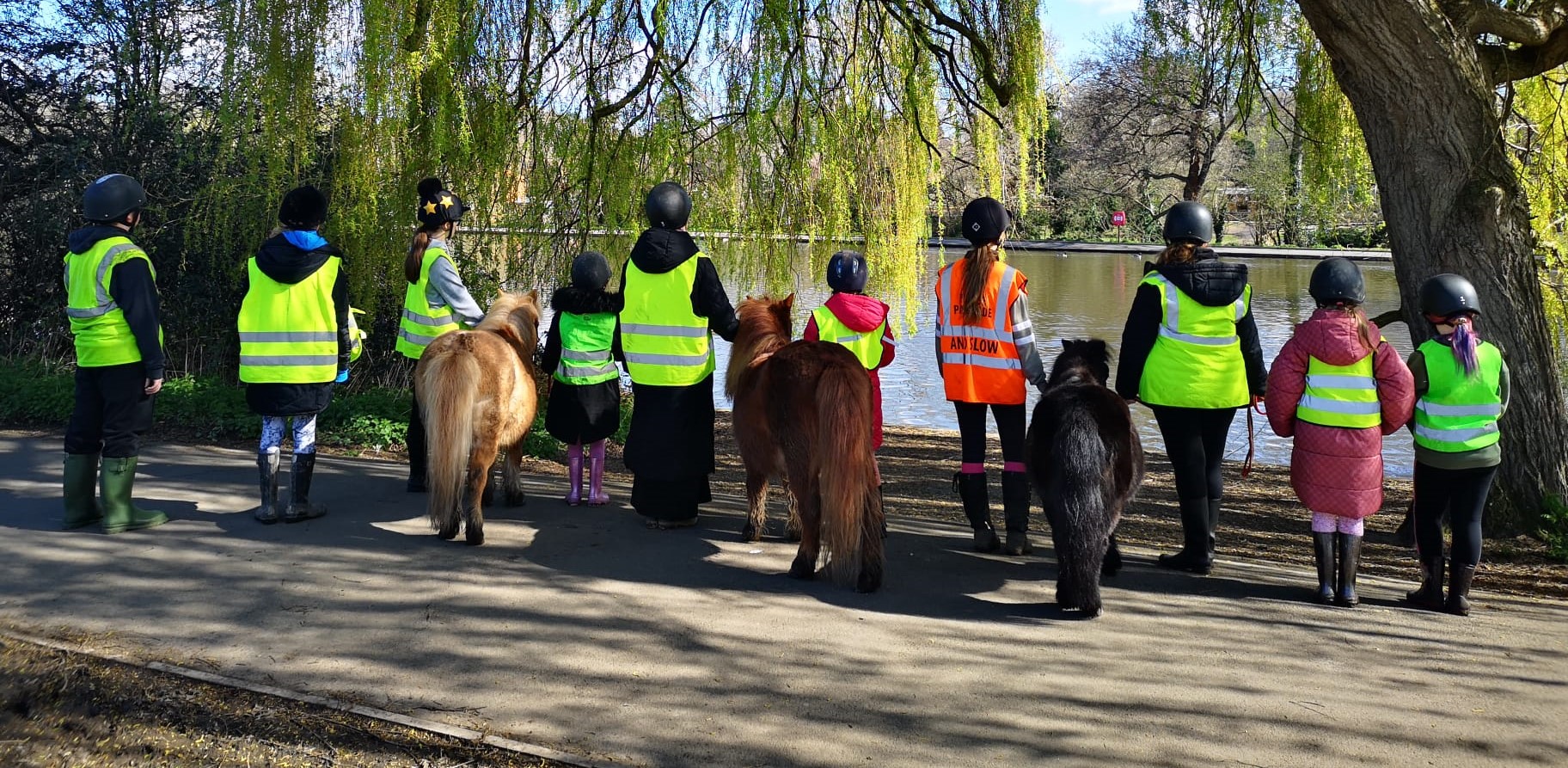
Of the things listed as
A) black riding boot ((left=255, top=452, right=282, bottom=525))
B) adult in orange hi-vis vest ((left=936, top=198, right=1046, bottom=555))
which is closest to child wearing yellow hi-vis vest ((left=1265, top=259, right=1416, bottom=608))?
adult in orange hi-vis vest ((left=936, top=198, right=1046, bottom=555))

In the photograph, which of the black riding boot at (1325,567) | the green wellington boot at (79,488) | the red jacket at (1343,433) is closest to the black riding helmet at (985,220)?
the red jacket at (1343,433)

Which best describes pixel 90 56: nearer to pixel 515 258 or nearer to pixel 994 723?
pixel 515 258

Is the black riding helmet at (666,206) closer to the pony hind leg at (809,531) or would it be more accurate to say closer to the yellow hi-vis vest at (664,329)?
the yellow hi-vis vest at (664,329)

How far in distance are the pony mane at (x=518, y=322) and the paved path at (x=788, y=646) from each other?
A: 3.84ft

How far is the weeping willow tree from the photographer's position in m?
8.52

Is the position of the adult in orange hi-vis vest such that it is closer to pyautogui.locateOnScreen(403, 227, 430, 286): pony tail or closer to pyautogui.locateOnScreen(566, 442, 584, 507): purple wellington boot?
pyautogui.locateOnScreen(566, 442, 584, 507): purple wellington boot

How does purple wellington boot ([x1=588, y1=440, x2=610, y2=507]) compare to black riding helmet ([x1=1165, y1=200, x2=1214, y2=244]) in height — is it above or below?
below

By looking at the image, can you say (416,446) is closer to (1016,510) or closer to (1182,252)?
(1016,510)

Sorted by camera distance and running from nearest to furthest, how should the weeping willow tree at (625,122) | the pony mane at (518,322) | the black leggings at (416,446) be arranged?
the pony mane at (518,322) → the black leggings at (416,446) → the weeping willow tree at (625,122)

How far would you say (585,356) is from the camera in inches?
275

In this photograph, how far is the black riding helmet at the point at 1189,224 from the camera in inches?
233

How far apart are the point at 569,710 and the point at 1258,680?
2.79m

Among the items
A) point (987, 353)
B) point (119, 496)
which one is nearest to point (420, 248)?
point (119, 496)

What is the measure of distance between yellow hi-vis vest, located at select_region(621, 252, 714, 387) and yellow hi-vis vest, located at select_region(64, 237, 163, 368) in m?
2.62
